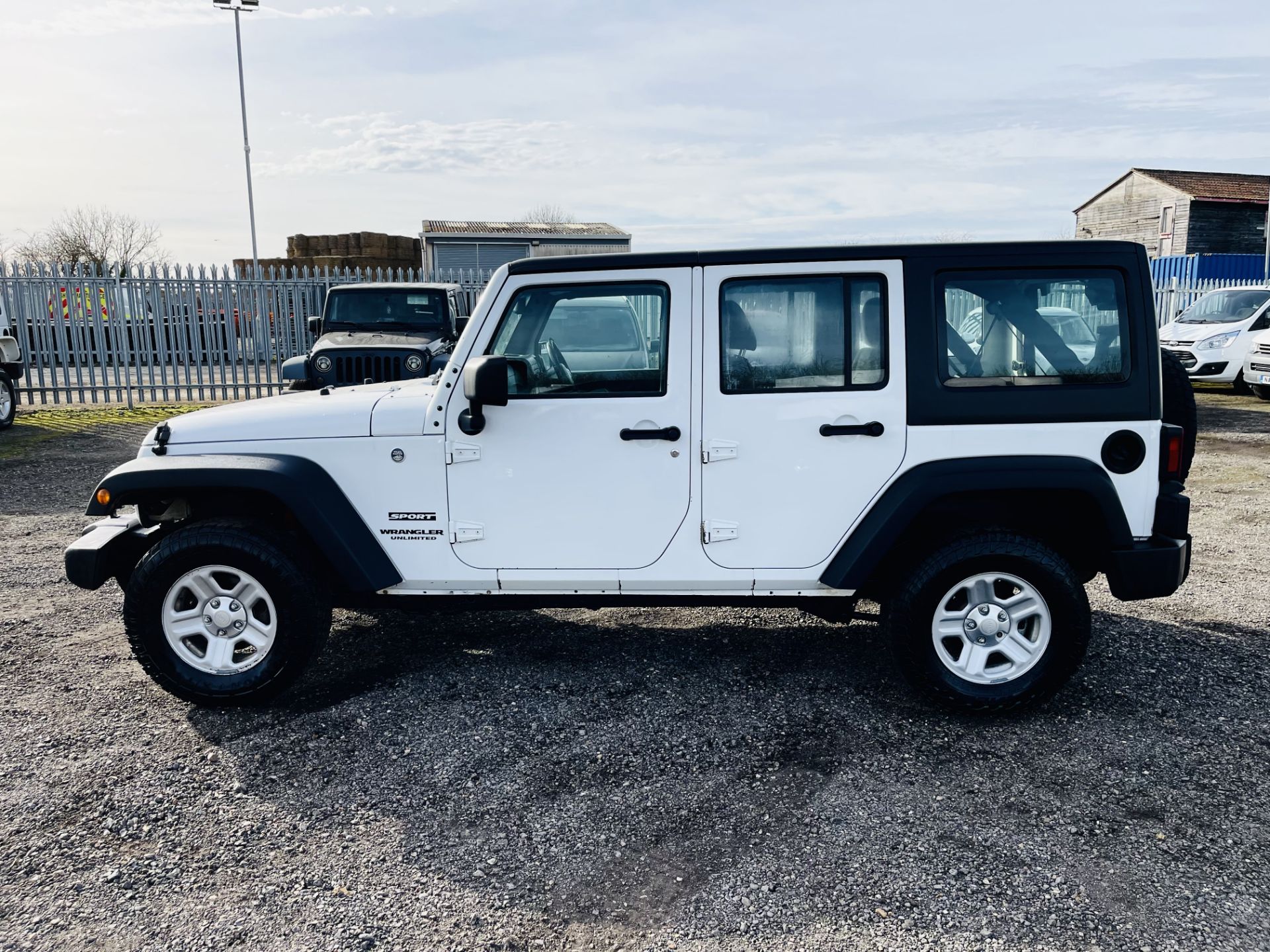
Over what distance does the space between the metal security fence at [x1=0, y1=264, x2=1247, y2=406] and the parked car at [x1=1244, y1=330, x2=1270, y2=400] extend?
588 inches

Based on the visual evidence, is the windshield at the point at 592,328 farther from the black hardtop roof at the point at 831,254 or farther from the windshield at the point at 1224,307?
the windshield at the point at 1224,307

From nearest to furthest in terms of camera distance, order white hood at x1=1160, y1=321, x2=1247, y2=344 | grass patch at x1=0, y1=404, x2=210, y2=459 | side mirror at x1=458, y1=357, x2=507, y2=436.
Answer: side mirror at x1=458, y1=357, x2=507, y2=436 → grass patch at x1=0, y1=404, x2=210, y2=459 → white hood at x1=1160, y1=321, x2=1247, y2=344

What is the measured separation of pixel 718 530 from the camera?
3.96 metres

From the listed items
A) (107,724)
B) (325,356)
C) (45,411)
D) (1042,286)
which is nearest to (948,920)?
(1042,286)

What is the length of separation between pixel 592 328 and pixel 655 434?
0.52m

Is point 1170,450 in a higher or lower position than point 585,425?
lower

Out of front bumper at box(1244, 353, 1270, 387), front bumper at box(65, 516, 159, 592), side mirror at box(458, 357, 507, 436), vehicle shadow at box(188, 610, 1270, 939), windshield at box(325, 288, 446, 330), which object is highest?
windshield at box(325, 288, 446, 330)

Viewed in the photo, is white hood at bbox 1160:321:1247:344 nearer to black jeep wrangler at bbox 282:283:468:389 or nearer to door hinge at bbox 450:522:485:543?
black jeep wrangler at bbox 282:283:468:389

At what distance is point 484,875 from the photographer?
9.67 ft

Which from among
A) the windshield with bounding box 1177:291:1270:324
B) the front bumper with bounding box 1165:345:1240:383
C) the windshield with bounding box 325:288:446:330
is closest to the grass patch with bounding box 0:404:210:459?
the windshield with bounding box 325:288:446:330

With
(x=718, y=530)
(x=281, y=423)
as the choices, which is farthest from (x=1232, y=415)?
(x=281, y=423)

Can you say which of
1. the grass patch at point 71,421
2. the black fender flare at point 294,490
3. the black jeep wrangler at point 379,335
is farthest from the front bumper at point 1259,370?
the grass patch at point 71,421

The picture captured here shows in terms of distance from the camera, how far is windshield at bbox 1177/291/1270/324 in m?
16.1

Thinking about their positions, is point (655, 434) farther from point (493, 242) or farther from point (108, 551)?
point (493, 242)
